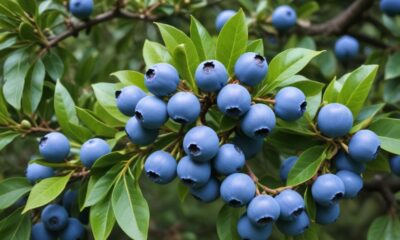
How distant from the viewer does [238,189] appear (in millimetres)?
1566

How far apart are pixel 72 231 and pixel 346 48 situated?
6.67 feet

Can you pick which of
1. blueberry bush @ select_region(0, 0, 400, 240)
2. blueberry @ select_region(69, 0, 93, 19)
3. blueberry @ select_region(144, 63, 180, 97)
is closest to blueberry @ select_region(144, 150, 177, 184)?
blueberry bush @ select_region(0, 0, 400, 240)

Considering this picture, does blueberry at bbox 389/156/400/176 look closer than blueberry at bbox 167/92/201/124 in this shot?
No

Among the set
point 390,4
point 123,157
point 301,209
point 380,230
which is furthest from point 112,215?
point 390,4

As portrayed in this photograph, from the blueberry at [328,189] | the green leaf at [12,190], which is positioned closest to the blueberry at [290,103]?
the blueberry at [328,189]

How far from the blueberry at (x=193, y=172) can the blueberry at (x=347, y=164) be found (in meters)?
0.47

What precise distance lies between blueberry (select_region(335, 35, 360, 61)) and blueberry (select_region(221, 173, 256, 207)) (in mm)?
1834

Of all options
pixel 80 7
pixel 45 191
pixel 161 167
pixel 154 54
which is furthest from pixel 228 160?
pixel 80 7

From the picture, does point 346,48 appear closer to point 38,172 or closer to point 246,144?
point 246,144

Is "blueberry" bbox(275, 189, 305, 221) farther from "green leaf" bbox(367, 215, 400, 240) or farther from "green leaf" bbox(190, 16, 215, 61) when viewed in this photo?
"green leaf" bbox(367, 215, 400, 240)

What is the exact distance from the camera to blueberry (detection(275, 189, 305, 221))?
1.59m

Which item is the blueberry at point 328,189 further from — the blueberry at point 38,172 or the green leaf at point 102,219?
the blueberry at point 38,172

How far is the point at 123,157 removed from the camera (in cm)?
183

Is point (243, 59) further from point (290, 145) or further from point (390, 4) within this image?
point (390, 4)
